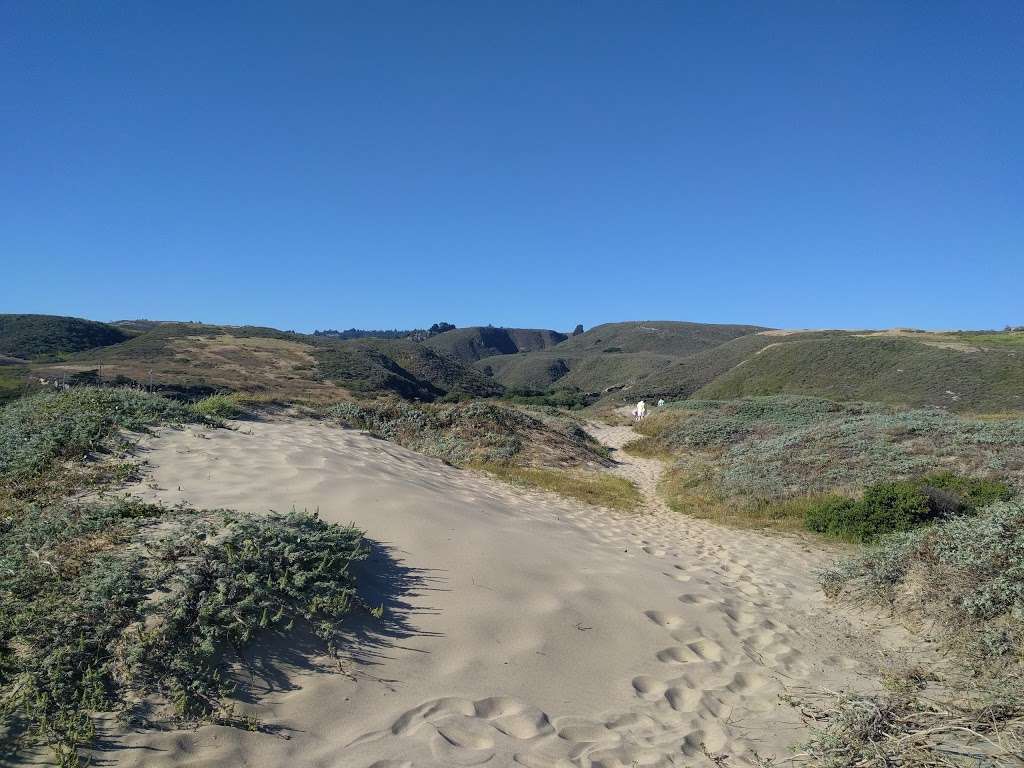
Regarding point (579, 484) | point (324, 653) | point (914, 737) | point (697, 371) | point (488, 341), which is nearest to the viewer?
point (914, 737)

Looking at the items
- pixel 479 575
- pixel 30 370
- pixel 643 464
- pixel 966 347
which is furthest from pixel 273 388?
pixel 966 347

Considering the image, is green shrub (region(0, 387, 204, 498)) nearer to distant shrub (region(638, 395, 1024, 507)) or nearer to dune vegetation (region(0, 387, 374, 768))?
dune vegetation (region(0, 387, 374, 768))

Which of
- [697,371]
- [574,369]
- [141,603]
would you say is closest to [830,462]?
[141,603]

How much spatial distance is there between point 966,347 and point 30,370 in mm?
67128

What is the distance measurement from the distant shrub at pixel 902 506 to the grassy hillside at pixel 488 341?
111 metres

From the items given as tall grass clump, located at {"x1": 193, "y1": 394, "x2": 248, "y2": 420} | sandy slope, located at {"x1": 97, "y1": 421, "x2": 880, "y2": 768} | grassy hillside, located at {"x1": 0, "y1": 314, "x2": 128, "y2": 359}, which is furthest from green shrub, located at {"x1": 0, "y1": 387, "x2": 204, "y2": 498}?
grassy hillside, located at {"x1": 0, "y1": 314, "x2": 128, "y2": 359}

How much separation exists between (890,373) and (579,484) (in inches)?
1574

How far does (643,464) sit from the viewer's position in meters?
18.7

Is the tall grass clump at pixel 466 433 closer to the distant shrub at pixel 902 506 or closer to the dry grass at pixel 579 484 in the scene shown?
the dry grass at pixel 579 484

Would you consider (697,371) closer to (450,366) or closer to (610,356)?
(610,356)

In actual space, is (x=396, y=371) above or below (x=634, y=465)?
above

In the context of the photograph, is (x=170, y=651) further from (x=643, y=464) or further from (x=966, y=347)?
(x=966, y=347)

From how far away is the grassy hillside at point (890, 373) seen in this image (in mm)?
35188

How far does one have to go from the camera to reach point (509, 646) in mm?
4188
